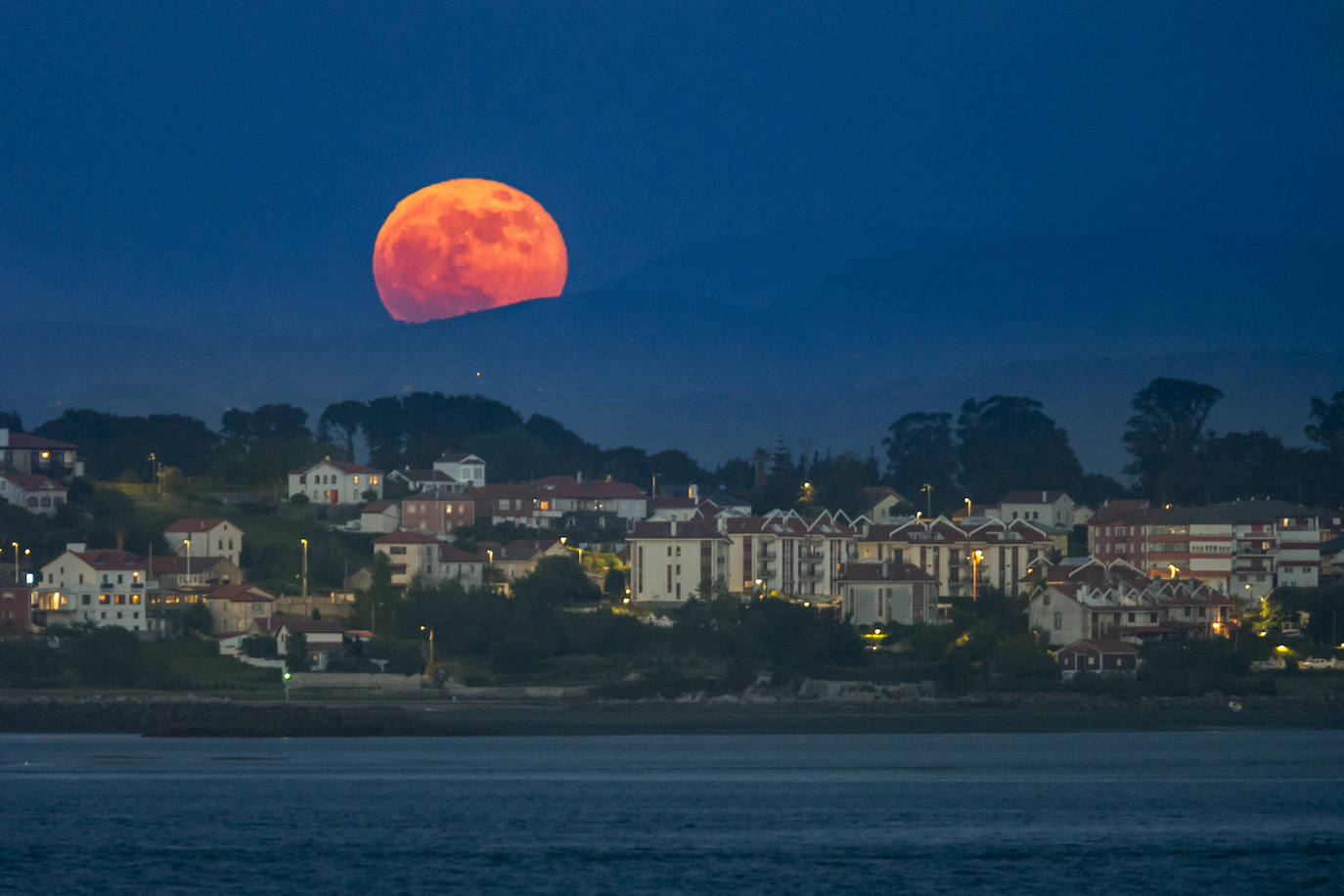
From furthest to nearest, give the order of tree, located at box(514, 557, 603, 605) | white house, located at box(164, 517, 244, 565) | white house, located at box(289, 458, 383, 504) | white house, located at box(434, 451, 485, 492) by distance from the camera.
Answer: white house, located at box(434, 451, 485, 492)
white house, located at box(289, 458, 383, 504)
white house, located at box(164, 517, 244, 565)
tree, located at box(514, 557, 603, 605)

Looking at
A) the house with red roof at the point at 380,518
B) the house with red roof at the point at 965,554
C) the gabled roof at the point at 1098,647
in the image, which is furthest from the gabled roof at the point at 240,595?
the gabled roof at the point at 1098,647

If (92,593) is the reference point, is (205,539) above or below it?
above

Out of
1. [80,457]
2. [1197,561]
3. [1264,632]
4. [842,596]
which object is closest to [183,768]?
[842,596]

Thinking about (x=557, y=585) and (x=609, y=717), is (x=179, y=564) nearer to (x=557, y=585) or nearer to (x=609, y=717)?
(x=557, y=585)

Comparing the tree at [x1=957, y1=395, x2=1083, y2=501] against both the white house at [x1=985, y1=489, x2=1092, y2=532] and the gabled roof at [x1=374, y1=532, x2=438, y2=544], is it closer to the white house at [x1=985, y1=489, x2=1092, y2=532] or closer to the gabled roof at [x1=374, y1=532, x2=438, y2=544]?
the white house at [x1=985, y1=489, x2=1092, y2=532]

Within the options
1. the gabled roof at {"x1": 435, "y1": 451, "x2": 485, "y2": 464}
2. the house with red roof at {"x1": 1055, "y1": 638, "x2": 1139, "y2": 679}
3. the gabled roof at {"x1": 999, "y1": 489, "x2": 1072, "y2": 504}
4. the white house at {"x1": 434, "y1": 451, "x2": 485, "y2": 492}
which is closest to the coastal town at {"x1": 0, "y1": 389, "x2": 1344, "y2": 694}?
the house with red roof at {"x1": 1055, "y1": 638, "x2": 1139, "y2": 679}

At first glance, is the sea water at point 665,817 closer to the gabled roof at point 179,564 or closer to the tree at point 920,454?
the gabled roof at point 179,564

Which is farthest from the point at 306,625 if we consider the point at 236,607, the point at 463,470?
the point at 463,470
